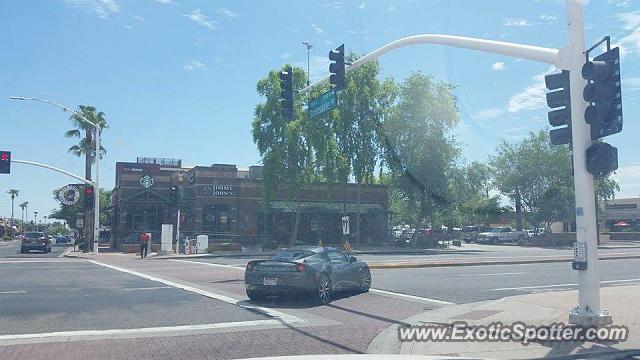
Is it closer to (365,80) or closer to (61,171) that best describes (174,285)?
(61,171)

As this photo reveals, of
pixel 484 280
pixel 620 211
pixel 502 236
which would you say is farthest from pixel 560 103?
pixel 620 211

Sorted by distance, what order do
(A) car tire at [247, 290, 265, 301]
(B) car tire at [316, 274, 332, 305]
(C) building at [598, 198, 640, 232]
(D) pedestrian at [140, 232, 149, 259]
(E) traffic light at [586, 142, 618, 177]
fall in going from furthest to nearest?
(C) building at [598, 198, 640, 232] → (D) pedestrian at [140, 232, 149, 259] → (A) car tire at [247, 290, 265, 301] → (B) car tire at [316, 274, 332, 305] → (E) traffic light at [586, 142, 618, 177]

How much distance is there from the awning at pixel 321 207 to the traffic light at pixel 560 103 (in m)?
38.0

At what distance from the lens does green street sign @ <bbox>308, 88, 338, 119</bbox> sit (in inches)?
683

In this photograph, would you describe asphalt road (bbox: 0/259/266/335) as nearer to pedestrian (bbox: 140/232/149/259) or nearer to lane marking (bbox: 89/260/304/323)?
lane marking (bbox: 89/260/304/323)

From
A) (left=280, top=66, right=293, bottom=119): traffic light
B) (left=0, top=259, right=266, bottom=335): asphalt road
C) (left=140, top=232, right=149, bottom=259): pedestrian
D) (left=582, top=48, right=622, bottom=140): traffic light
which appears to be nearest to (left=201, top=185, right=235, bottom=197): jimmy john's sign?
(left=140, top=232, right=149, bottom=259): pedestrian

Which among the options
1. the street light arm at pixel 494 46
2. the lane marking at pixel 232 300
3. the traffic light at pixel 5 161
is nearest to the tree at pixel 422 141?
the traffic light at pixel 5 161

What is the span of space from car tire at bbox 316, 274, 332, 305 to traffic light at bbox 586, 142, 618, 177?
6.52m

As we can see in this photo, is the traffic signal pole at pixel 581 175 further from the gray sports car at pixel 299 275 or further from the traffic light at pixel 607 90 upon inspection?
the gray sports car at pixel 299 275

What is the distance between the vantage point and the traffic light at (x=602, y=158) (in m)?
9.77

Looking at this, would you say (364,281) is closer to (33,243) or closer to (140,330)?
(140,330)

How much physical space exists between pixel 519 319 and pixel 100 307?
336 inches

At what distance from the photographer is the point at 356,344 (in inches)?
357

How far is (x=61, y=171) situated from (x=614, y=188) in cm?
5518
